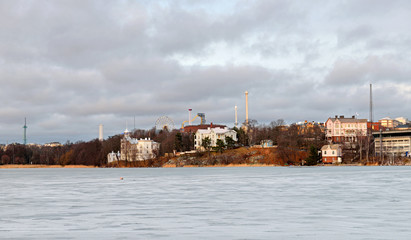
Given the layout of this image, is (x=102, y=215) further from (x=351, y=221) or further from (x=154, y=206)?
(x=351, y=221)

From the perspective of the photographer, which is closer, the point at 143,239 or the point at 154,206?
the point at 143,239

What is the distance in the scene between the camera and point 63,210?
30.1 metres

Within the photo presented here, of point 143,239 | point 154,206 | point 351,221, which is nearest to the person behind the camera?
point 143,239

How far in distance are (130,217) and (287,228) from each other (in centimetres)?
871

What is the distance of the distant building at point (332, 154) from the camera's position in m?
193

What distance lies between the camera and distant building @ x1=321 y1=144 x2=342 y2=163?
632 feet

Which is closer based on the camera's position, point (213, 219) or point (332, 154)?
point (213, 219)

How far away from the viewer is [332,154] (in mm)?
193125

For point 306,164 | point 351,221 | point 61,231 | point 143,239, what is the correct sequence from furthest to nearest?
1. point 306,164
2. point 351,221
3. point 61,231
4. point 143,239

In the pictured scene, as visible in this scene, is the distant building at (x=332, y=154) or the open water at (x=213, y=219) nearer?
the open water at (x=213, y=219)

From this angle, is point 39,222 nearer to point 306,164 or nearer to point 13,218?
point 13,218

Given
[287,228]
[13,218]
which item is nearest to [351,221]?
[287,228]

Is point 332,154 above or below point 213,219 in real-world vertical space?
above

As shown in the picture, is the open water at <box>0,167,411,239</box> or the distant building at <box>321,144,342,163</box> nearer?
the open water at <box>0,167,411,239</box>
